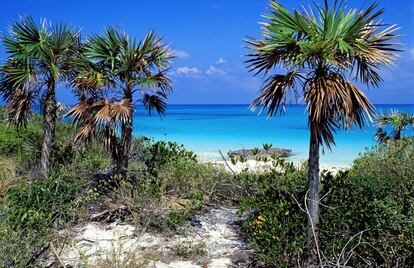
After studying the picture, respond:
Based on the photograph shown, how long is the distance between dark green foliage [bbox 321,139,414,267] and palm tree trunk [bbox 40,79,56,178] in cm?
592

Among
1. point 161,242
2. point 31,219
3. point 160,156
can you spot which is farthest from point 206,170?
point 31,219

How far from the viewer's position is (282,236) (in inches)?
247

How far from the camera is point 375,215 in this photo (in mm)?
5863

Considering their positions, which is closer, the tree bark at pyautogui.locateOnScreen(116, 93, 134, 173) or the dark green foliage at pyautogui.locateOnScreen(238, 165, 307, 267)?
the dark green foliage at pyautogui.locateOnScreen(238, 165, 307, 267)

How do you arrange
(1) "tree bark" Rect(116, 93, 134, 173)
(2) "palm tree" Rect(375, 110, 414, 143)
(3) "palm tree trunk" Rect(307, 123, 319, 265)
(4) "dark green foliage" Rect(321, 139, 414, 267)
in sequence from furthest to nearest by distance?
(2) "palm tree" Rect(375, 110, 414, 143) < (1) "tree bark" Rect(116, 93, 134, 173) < (3) "palm tree trunk" Rect(307, 123, 319, 265) < (4) "dark green foliage" Rect(321, 139, 414, 267)

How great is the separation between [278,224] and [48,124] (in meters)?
5.73

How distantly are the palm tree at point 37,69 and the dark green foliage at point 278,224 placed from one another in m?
4.75

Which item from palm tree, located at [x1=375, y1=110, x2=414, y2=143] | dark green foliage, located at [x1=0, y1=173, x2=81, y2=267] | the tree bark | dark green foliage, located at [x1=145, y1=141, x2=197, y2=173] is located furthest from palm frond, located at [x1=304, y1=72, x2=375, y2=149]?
palm tree, located at [x1=375, y1=110, x2=414, y2=143]

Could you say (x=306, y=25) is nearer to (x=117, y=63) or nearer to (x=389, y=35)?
(x=389, y=35)

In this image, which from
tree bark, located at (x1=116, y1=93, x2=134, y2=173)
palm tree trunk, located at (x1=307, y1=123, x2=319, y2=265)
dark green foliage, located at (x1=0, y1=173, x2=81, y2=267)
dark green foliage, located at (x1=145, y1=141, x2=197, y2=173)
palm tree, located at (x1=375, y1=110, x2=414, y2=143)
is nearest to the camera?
dark green foliage, located at (x1=0, y1=173, x2=81, y2=267)

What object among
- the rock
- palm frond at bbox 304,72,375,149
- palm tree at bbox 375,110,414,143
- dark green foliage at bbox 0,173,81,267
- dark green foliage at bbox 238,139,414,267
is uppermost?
palm frond at bbox 304,72,375,149

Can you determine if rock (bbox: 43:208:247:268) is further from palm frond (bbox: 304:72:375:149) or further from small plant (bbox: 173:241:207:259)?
palm frond (bbox: 304:72:375:149)

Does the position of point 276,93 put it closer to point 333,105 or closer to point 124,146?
point 333,105

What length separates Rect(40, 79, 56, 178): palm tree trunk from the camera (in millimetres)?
9594
